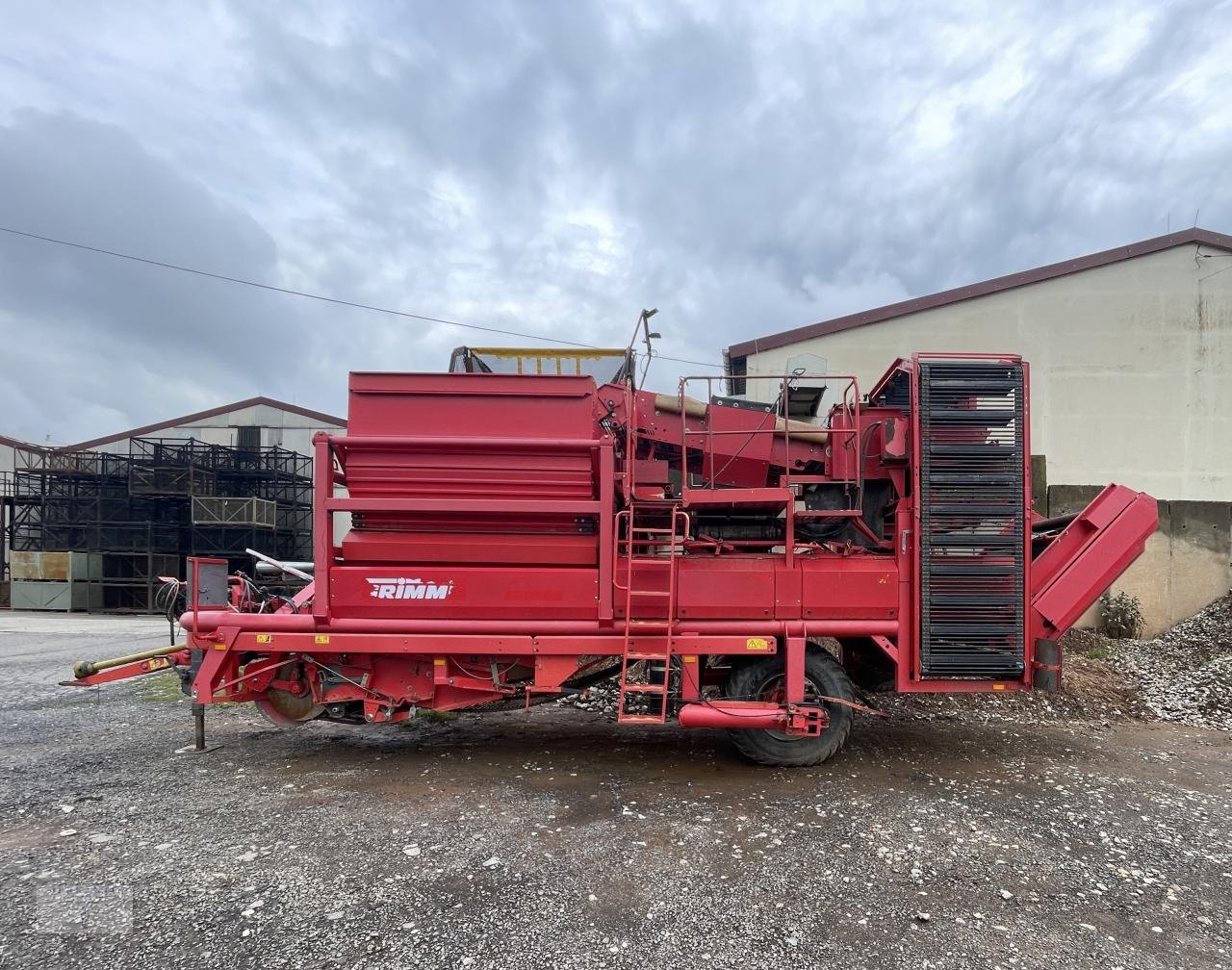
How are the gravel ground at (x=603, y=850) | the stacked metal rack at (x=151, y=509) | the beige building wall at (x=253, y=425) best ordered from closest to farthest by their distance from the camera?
the gravel ground at (x=603, y=850), the stacked metal rack at (x=151, y=509), the beige building wall at (x=253, y=425)

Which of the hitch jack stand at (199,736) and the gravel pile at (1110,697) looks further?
the gravel pile at (1110,697)

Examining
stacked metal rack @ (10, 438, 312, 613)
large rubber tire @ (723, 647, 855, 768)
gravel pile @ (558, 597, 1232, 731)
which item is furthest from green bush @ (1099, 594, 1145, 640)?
stacked metal rack @ (10, 438, 312, 613)

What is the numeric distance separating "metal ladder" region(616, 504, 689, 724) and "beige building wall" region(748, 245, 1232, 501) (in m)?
8.94

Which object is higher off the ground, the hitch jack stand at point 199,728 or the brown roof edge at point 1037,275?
the brown roof edge at point 1037,275

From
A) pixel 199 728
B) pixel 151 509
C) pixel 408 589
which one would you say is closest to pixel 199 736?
pixel 199 728

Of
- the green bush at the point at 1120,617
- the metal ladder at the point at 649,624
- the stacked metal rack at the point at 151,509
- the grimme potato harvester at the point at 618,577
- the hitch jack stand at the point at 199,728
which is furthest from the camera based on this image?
the stacked metal rack at the point at 151,509

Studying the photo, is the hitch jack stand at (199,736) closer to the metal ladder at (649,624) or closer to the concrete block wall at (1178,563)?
the metal ladder at (649,624)

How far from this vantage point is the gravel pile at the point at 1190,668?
650cm

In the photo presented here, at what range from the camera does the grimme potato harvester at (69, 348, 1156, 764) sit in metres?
4.66

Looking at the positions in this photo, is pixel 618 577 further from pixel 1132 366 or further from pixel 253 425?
pixel 253 425

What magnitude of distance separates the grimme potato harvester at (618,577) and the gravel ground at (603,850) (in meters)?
0.62

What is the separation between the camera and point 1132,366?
12.2m

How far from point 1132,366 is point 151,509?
26.9 m

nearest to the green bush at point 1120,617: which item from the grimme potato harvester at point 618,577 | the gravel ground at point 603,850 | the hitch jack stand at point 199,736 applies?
the gravel ground at point 603,850
